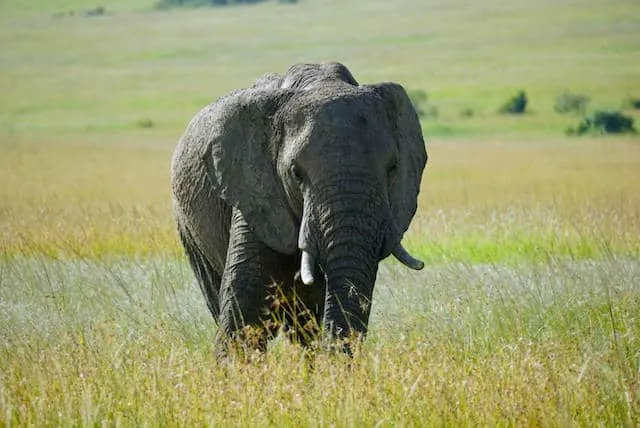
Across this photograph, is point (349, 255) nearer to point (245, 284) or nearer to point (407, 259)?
point (407, 259)

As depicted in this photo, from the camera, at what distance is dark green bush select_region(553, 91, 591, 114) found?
6988 centimetres

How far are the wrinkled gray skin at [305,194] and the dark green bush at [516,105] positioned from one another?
199ft

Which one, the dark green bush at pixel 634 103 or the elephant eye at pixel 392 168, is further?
the dark green bush at pixel 634 103

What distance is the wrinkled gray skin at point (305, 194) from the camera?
8656 mm

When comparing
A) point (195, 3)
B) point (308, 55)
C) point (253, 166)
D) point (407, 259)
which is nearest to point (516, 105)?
point (308, 55)

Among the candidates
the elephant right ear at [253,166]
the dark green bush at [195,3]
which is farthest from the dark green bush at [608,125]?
the dark green bush at [195,3]

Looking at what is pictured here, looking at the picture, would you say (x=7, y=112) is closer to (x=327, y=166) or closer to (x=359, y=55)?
(x=359, y=55)

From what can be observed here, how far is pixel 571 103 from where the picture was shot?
70625mm

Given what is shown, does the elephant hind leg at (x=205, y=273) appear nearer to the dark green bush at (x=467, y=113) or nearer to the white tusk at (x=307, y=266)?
the white tusk at (x=307, y=266)

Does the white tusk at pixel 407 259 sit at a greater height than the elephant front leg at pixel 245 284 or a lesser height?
greater

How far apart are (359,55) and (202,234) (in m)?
88.8

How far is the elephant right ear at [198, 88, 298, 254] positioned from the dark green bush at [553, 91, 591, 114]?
6043cm

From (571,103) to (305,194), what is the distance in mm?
62927

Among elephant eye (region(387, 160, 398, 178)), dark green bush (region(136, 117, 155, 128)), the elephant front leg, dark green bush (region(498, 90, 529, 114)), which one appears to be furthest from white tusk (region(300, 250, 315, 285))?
dark green bush (region(498, 90, 529, 114))
